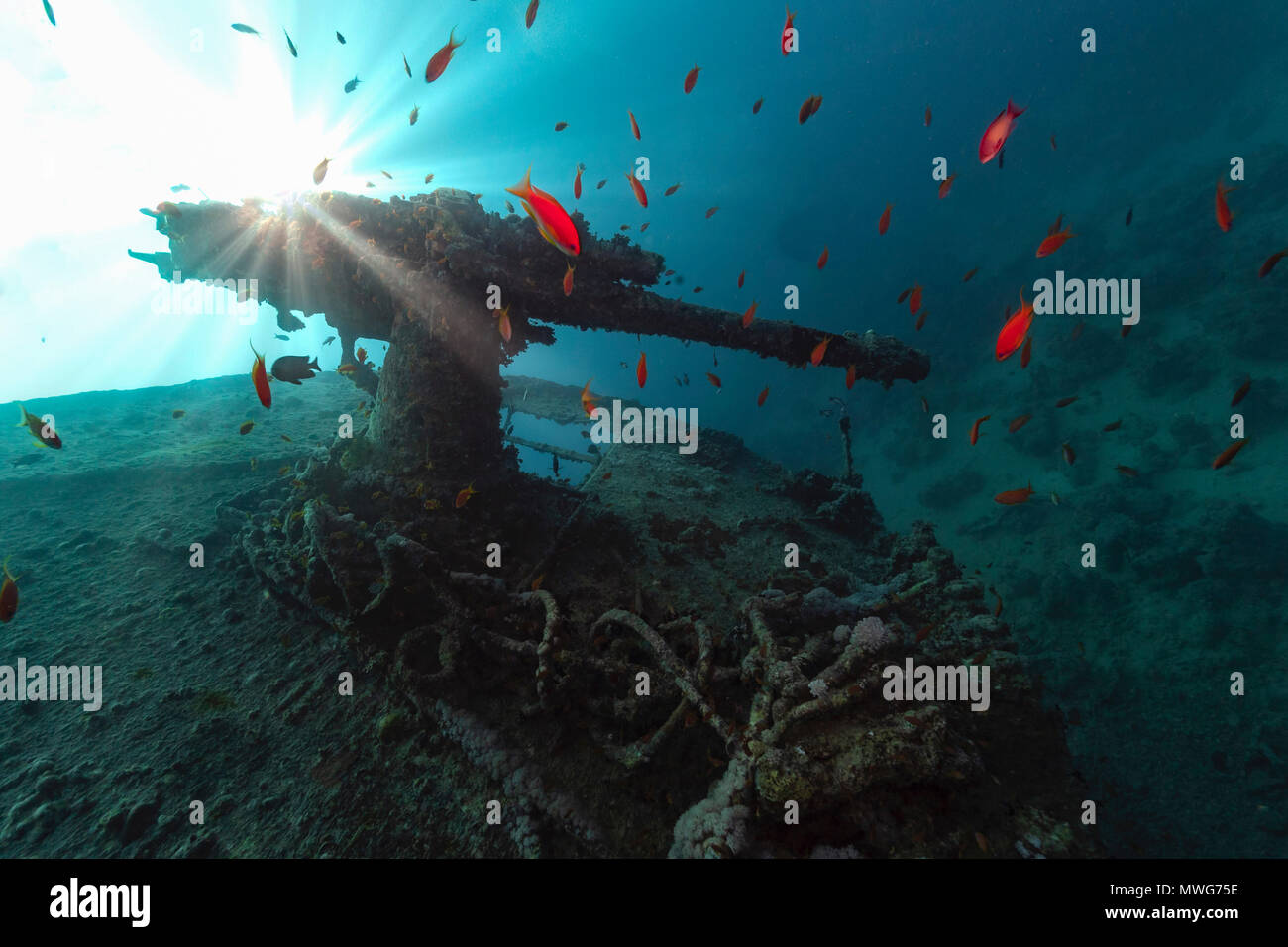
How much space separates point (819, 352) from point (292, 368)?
721 centimetres

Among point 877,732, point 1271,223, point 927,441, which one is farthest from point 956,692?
point 1271,223

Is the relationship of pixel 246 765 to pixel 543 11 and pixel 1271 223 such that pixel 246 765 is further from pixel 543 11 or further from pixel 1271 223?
pixel 543 11

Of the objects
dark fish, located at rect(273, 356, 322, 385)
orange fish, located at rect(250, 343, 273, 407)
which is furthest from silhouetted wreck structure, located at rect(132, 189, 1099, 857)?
orange fish, located at rect(250, 343, 273, 407)

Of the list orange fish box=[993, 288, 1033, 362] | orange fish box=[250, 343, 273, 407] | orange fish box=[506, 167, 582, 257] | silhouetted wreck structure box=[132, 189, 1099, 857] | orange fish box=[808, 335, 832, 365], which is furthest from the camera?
orange fish box=[808, 335, 832, 365]

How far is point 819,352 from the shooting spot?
737 cm

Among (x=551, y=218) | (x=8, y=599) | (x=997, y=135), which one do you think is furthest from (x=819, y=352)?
(x=8, y=599)

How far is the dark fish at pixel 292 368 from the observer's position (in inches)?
210

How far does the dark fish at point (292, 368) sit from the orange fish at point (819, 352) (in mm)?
6811

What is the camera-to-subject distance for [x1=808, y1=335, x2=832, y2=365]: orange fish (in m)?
7.31

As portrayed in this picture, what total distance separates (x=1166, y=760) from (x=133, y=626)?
15354 millimetres

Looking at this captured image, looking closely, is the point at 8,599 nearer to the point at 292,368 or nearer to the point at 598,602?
the point at 292,368

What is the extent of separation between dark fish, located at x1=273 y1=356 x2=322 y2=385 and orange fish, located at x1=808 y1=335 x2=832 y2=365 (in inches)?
268

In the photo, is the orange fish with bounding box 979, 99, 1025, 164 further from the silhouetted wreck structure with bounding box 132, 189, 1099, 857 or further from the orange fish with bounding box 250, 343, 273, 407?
the orange fish with bounding box 250, 343, 273, 407

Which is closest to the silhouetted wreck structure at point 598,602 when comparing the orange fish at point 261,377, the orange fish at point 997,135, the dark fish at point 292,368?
the dark fish at point 292,368
